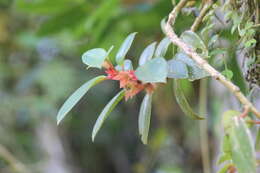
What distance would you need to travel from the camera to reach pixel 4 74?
59.2 inches

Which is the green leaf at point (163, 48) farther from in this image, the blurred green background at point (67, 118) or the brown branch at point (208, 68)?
the blurred green background at point (67, 118)

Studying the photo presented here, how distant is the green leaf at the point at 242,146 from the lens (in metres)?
0.24

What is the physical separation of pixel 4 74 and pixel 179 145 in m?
0.67

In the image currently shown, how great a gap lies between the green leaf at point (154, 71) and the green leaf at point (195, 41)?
0.13ft

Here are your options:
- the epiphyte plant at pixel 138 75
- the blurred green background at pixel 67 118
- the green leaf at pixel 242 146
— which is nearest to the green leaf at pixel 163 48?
the epiphyte plant at pixel 138 75

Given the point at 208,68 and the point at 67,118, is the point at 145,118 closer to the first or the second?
the point at 208,68

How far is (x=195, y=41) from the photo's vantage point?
12.2 inches

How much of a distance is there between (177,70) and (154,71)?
0.10ft

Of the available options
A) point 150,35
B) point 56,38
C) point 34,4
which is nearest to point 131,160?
point 56,38

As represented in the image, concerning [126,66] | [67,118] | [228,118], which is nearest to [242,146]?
[228,118]

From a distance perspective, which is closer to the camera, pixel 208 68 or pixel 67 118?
pixel 208 68

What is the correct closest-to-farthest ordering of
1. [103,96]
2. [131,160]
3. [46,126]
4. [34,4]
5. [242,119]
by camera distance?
[242,119]
[34,4]
[46,126]
[103,96]
[131,160]

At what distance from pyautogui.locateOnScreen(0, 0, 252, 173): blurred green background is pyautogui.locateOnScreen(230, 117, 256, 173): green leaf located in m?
0.72

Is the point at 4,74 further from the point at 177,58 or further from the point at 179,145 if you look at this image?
the point at 177,58
